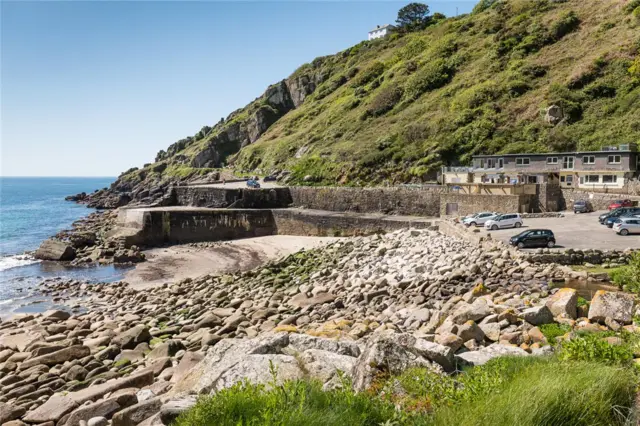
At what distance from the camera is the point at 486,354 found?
932 centimetres

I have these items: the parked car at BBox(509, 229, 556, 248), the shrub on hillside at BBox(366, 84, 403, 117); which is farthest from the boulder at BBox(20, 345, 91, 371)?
the shrub on hillside at BBox(366, 84, 403, 117)

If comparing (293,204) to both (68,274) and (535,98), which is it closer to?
(68,274)

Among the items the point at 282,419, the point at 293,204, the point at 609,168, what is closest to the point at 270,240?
the point at 293,204

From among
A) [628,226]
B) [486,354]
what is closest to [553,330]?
[486,354]

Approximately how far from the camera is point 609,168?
41.3 m

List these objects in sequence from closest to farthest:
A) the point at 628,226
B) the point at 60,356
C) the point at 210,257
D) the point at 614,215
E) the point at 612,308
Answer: the point at 612,308 → the point at 60,356 → the point at 628,226 → the point at 614,215 → the point at 210,257

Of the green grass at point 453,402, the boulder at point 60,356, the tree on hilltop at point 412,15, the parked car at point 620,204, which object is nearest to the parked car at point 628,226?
the parked car at point 620,204

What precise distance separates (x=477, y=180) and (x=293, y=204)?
831 inches

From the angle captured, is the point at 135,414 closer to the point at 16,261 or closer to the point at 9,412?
the point at 9,412

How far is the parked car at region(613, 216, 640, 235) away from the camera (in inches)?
972

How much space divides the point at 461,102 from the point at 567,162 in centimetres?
2592

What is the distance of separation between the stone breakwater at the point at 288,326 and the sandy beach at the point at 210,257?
3965mm

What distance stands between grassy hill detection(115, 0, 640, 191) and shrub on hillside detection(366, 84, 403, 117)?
0.79ft

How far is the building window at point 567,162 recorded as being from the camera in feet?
144
